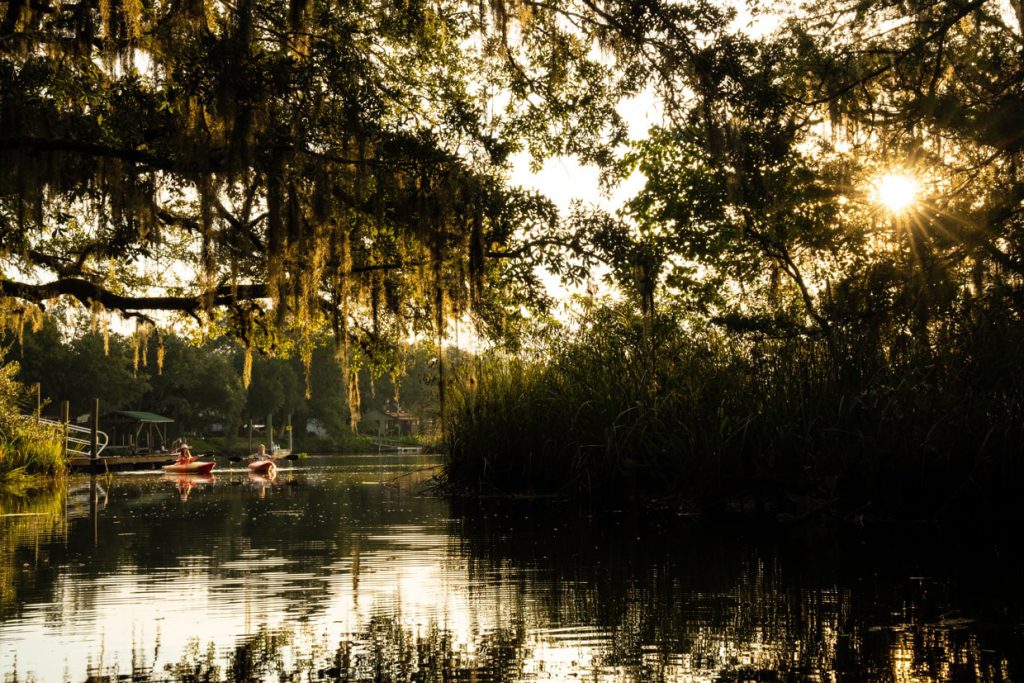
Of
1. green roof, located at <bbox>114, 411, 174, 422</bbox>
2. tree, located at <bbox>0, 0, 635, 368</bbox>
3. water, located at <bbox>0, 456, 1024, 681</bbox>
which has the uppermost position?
tree, located at <bbox>0, 0, 635, 368</bbox>

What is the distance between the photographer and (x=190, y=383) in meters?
76.4

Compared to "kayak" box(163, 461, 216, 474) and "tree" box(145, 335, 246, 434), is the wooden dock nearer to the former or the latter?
"kayak" box(163, 461, 216, 474)

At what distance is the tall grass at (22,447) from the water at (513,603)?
1371cm

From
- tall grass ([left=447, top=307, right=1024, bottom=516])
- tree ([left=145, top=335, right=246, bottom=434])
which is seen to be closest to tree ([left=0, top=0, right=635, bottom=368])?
tall grass ([left=447, top=307, right=1024, bottom=516])

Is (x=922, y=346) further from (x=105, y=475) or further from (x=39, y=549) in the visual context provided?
(x=105, y=475)

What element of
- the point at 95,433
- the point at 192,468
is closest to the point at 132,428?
the point at 95,433

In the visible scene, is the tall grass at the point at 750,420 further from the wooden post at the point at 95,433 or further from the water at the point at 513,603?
the wooden post at the point at 95,433

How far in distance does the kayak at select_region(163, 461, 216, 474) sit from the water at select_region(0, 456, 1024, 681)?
21810 mm

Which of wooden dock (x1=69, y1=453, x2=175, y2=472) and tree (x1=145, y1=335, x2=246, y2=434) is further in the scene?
tree (x1=145, y1=335, x2=246, y2=434)

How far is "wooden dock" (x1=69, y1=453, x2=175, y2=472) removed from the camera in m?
33.0

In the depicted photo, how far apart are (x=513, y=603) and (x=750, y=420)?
6.72 metres

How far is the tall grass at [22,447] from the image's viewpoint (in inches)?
984

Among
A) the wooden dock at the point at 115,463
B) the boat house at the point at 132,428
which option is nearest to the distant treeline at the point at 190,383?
the boat house at the point at 132,428

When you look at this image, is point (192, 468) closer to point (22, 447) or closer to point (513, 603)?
point (22, 447)
